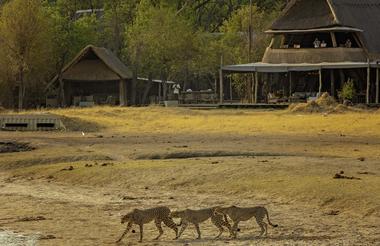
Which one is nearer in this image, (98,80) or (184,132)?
(184,132)

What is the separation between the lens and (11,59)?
63.7 metres

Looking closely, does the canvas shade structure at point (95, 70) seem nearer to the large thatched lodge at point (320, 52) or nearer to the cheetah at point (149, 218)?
the large thatched lodge at point (320, 52)

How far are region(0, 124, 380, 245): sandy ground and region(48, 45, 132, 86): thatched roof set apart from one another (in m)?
28.8

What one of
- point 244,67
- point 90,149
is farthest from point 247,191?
point 244,67

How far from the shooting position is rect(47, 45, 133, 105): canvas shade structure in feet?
228

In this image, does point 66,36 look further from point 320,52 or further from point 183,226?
point 183,226

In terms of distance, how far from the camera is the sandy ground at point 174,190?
55.8 ft

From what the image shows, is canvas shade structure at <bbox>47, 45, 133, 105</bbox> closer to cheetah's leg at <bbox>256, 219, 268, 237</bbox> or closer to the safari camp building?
the safari camp building

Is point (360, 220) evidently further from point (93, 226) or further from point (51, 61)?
point (51, 61)

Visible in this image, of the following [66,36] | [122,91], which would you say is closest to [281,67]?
[122,91]

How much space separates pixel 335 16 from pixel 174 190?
137 feet

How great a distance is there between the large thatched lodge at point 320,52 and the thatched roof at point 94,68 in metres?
10.5

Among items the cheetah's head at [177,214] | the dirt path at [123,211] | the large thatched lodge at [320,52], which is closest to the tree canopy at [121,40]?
the large thatched lodge at [320,52]

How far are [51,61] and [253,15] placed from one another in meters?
18.3
